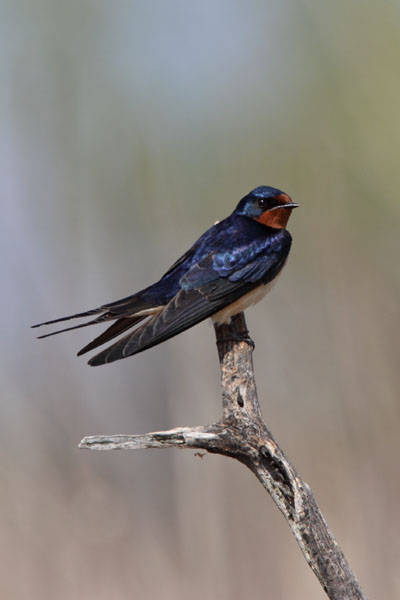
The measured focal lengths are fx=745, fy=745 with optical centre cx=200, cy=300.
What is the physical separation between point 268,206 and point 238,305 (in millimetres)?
384

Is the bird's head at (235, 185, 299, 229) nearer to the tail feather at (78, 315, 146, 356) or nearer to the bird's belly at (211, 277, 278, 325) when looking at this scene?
the bird's belly at (211, 277, 278, 325)

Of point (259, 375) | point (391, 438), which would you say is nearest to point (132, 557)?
point (259, 375)

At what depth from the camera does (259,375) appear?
3.37 m

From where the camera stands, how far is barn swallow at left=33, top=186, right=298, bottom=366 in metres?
2.21

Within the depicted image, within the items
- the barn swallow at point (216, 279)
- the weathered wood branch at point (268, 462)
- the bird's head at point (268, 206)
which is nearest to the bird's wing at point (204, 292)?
the barn swallow at point (216, 279)

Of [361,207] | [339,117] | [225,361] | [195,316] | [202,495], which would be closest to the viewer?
[225,361]

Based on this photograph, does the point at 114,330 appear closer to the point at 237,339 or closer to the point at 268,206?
the point at 237,339

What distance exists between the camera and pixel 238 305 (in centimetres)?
241

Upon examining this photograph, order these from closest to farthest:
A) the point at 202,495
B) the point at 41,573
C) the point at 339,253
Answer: the point at 41,573 < the point at 202,495 < the point at 339,253

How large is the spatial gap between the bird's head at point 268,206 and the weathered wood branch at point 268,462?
919 mm

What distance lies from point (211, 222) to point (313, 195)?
51 cm

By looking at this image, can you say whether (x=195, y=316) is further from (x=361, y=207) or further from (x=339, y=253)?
(x=361, y=207)

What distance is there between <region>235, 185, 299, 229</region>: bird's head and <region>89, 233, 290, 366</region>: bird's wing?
4.4 inches

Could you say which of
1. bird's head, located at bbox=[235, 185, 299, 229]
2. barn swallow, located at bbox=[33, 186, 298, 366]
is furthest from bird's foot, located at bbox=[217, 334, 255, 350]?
bird's head, located at bbox=[235, 185, 299, 229]
